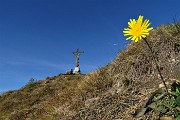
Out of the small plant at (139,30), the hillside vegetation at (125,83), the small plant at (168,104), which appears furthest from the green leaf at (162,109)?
the small plant at (139,30)

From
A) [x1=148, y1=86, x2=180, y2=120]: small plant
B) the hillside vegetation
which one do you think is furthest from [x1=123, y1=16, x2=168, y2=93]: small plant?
the hillside vegetation

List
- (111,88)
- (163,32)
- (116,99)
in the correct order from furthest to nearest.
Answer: (163,32) < (111,88) < (116,99)

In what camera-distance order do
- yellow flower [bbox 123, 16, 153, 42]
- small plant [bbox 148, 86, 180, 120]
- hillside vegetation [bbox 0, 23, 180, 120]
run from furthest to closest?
hillside vegetation [bbox 0, 23, 180, 120] < small plant [bbox 148, 86, 180, 120] < yellow flower [bbox 123, 16, 153, 42]

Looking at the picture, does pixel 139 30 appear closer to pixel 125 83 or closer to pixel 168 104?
pixel 168 104

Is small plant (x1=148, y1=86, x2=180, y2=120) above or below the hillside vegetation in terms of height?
below

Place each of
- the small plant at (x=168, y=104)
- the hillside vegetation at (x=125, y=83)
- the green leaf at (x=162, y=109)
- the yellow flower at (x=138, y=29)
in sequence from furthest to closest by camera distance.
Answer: the hillside vegetation at (x=125, y=83) < the green leaf at (x=162, y=109) < the small plant at (x=168, y=104) < the yellow flower at (x=138, y=29)

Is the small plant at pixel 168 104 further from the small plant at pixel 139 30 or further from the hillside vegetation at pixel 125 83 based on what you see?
the small plant at pixel 139 30

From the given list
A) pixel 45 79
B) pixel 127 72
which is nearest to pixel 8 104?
pixel 45 79

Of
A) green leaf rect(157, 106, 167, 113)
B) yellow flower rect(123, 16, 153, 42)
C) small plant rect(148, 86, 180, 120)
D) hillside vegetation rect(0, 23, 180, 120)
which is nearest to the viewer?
yellow flower rect(123, 16, 153, 42)

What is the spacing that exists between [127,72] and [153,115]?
123 inches

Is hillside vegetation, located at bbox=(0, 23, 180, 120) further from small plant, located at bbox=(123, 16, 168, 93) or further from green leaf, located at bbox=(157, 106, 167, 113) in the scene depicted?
small plant, located at bbox=(123, 16, 168, 93)

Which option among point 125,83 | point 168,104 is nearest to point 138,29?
point 168,104

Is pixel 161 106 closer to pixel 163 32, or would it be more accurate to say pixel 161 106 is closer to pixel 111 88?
pixel 111 88

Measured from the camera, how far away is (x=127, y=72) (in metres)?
9.95
